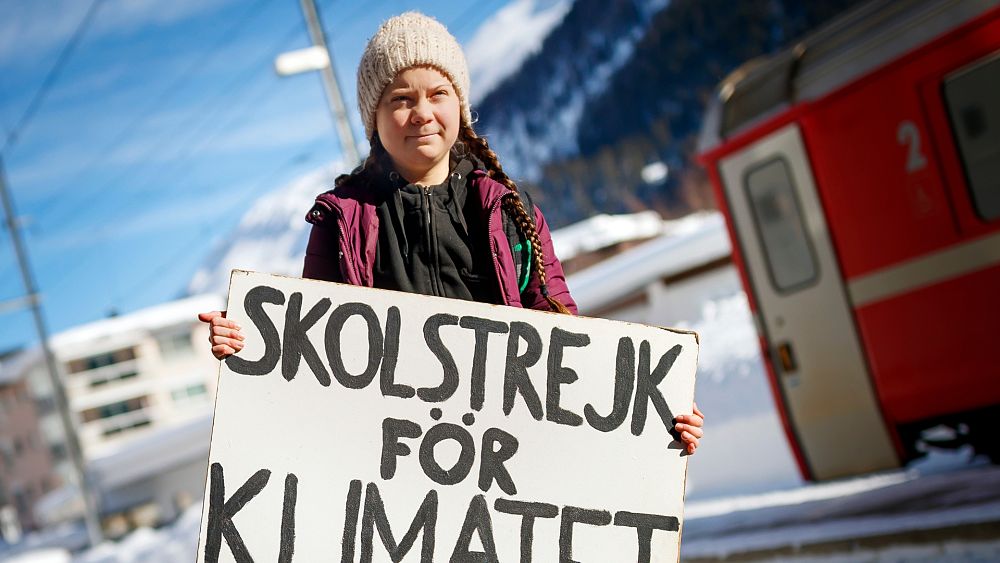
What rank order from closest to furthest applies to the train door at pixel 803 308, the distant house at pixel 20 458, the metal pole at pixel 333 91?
the train door at pixel 803 308 → the metal pole at pixel 333 91 → the distant house at pixel 20 458

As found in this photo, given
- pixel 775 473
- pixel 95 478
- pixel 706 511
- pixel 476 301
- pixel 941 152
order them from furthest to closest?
pixel 95 478 < pixel 775 473 < pixel 706 511 < pixel 941 152 < pixel 476 301

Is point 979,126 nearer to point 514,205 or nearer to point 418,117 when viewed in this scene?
point 514,205

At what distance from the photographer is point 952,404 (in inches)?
273

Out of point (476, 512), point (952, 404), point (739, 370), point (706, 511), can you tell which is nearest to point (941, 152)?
point (952, 404)

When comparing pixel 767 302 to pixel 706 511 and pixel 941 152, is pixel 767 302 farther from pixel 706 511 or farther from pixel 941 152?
pixel 706 511

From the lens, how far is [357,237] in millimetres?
2604

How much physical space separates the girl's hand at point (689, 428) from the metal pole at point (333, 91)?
337 inches

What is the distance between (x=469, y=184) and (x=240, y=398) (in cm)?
79

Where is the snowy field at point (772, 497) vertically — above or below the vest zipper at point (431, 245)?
below

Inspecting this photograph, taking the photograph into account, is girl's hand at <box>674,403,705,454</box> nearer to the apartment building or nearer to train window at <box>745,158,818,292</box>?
train window at <box>745,158,818,292</box>

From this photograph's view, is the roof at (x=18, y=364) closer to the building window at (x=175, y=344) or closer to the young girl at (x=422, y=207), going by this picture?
the building window at (x=175, y=344)

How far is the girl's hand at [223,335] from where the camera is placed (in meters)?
2.46

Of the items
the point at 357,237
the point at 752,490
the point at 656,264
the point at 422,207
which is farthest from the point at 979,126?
the point at 656,264

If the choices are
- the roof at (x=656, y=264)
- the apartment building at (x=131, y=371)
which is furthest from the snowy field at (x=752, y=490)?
the apartment building at (x=131, y=371)
